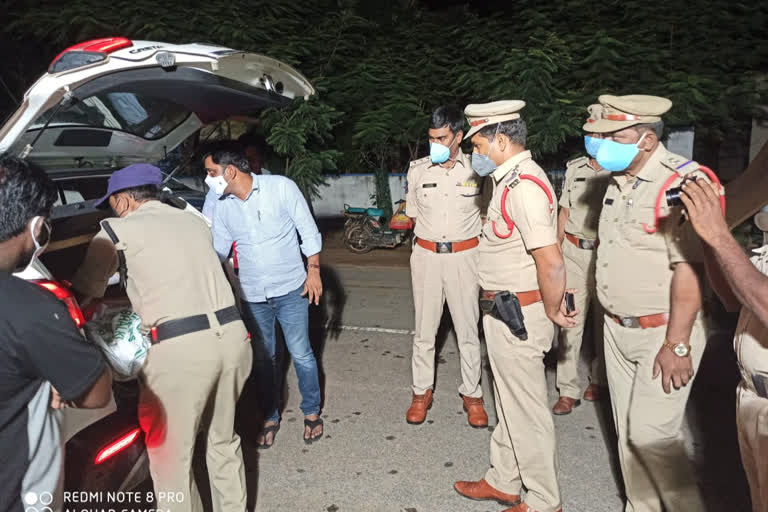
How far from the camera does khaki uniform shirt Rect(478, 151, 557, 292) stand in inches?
104

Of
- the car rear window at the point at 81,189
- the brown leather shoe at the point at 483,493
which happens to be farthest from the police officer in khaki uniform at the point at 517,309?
the car rear window at the point at 81,189

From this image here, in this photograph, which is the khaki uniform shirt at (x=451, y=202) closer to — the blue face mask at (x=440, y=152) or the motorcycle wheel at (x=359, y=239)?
the blue face mask at (x=440, y=152)

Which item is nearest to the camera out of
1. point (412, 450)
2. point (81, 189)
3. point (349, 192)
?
point (412, 450)

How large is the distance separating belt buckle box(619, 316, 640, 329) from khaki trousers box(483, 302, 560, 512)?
35 centimetres

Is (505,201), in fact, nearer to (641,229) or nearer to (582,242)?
(641,229)

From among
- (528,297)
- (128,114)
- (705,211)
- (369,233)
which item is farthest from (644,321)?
(369,233)

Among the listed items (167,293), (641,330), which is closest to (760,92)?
(641,330)

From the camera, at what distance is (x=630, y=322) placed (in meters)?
2.63

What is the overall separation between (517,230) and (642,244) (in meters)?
0.54

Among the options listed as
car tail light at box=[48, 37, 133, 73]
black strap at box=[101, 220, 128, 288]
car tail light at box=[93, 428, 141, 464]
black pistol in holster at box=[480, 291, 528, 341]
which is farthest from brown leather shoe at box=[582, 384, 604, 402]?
car tail light at box=[48, 37, 133, 73]

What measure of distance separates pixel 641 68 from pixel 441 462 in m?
8.61

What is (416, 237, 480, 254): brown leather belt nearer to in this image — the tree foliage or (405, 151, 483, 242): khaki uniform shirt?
(405, 151, 483, 242): khaki uniform shirt

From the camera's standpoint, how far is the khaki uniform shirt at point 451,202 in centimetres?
391

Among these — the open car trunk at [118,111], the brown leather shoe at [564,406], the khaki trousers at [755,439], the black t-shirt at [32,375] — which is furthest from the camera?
the brown leather shoe at [564,406]
